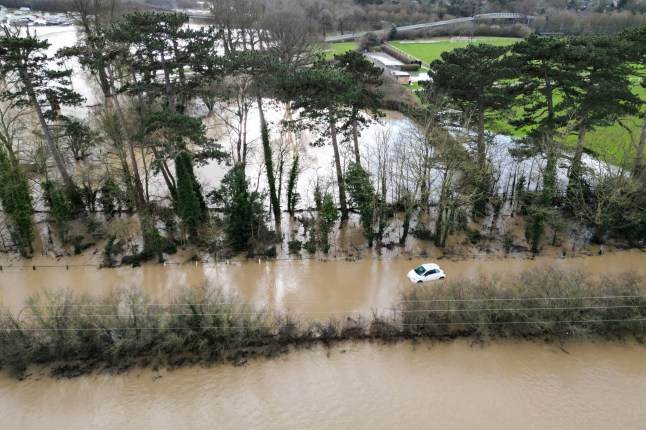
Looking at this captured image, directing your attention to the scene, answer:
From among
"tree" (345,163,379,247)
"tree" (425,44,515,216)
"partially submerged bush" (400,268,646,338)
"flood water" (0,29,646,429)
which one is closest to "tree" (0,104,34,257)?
"flood water" (0,29,646,429)

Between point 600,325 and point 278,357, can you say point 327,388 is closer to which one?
point 278,357

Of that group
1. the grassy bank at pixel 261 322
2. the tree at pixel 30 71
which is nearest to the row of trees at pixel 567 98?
the grassy bank at pixel 261 322

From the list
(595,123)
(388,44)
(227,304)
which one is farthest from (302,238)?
(388,44)

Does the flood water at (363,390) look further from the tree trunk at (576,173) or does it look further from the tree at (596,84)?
the tree at (596,84)

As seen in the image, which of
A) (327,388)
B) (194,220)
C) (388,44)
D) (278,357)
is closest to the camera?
(327,388)

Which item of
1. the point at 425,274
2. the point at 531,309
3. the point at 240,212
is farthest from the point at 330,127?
the point at 531,309
